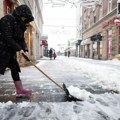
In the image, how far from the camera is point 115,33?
88.1ft

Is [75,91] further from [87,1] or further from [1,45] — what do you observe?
[87,1]

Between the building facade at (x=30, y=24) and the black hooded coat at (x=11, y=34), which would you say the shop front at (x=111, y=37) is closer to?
the building facade at (x=30, y=24)

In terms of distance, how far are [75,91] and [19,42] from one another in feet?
4.32

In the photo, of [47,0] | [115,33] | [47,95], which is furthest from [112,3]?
[47,95]

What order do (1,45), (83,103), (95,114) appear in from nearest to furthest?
(95,114)
(83,103)
(1,45)

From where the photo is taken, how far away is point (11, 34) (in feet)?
14.6

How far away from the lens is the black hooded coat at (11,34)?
4411mm

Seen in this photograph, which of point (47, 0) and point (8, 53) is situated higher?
point (47, 0)

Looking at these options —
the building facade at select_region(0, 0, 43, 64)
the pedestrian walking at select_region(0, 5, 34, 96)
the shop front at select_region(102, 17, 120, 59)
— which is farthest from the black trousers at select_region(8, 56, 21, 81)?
the shop front at select_region(102, 17, 120, 59)

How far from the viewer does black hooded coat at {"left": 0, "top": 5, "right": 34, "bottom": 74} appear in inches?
174

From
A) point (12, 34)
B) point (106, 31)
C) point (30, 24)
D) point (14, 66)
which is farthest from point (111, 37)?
point (12, 34)

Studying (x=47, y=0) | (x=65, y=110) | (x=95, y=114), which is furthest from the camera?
(x=47, y=0)

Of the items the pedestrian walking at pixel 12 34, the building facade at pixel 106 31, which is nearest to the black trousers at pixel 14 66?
the pedestrian walking at pixel 12 34

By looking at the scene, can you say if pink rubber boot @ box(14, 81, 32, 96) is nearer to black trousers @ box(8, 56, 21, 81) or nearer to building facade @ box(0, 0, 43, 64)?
black trousers @ box(8, 56, 21, 81)
